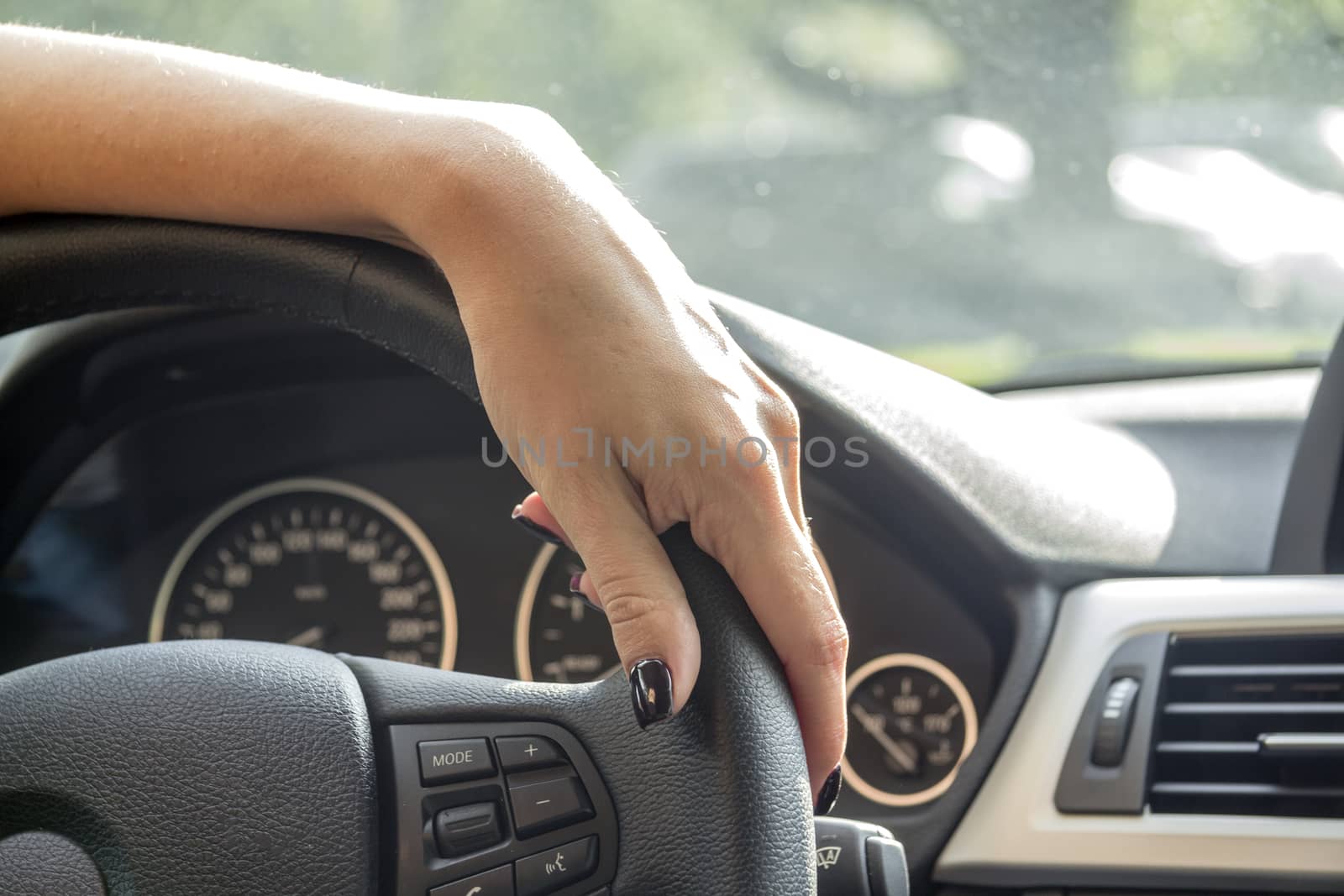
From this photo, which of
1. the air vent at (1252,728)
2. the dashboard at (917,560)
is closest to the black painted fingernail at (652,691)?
the dashboard at (917,560)

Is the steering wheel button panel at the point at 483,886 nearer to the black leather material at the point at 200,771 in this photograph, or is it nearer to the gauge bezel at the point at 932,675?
the black leather material at the point at 200,771

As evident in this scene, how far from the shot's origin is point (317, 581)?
1557 mm

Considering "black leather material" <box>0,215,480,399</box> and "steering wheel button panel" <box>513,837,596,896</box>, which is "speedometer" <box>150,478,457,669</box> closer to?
"black leather material" <box>0,215,480,399</box>

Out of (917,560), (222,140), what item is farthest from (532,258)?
(917,560)

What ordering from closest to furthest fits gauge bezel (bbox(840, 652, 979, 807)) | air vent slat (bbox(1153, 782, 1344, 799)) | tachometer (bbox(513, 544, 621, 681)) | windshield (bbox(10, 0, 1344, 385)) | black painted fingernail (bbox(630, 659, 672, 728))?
1. black painted fingernail (bbox(630, 659, 672, 728))
2. air vent slat (bbox(1153, 782, 1344, 799))
3. gauge bezel (bbox(840, 652, 979, 807))
4. tachometer (bbox(513, 544, 621, 681))
5. windshield (bbox(10, 0, 1344, 385))

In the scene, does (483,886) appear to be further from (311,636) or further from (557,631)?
(311,636)

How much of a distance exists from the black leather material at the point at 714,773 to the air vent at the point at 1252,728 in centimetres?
70

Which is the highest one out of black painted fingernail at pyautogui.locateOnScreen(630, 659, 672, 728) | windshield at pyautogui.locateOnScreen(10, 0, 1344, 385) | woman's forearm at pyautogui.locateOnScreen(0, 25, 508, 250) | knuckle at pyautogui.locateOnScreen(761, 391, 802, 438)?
windshield at pyautogui.locateOnScreen(10, 0, 1344, 385)

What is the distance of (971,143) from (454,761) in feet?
5.21

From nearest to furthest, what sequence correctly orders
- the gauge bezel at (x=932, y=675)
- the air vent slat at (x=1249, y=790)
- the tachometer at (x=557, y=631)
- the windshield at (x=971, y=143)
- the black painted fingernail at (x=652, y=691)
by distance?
1. the black painted fingernail at (x=652, y=691)
2. the air vent slat at (x=1249, y=790)
3. the gauge bezel at (x=932, y=675)
4. the tachometer at (x=557, y=631)
5. the windshield at (x=971, y=143)

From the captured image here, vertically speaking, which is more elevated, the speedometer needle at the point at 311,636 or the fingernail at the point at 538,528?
the fingernail at the point at 538,528

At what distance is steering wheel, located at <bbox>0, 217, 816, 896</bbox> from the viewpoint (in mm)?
653

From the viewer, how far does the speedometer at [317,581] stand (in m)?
1.55

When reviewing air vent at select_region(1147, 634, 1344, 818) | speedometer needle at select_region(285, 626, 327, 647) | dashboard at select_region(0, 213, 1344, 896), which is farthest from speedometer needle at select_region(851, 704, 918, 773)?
speedometer needle at select_region(285, 626, 327, 647)
